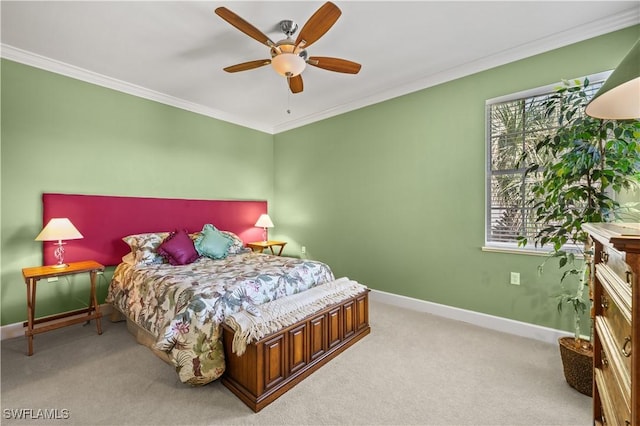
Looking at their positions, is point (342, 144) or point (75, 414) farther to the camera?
point (342, 144)

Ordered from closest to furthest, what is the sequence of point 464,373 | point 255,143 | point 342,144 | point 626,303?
point 626,303 < point 464,373 < point 342,144 < point 255,143

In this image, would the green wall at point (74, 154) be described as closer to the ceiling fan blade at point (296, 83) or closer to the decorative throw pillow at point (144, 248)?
the decorative throw pillow at point (144, 248)

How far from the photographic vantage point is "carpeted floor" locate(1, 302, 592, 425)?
5.52 ft

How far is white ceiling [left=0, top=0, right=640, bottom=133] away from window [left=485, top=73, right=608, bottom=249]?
0.46 meters

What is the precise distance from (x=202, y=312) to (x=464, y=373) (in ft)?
6.58

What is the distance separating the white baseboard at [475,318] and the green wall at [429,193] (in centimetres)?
7

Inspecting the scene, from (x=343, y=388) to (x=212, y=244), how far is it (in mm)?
2263

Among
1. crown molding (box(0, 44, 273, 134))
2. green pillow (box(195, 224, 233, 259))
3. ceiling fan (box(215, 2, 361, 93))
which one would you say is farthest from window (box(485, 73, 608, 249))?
crown molding (box(0, 44, 273, 134))

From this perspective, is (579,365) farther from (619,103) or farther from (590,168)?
(619,103)

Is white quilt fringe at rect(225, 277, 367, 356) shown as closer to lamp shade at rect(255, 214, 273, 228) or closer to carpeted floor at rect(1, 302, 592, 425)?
carpeted floor at rect(1, 302, 592, 425)

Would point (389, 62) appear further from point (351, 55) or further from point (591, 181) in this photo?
point (591, 181)

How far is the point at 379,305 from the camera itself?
359cm

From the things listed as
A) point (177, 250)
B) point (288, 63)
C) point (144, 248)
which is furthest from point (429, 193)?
point (144, 248)

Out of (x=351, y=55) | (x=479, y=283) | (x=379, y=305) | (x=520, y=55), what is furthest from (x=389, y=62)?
(x=379, y=305)
